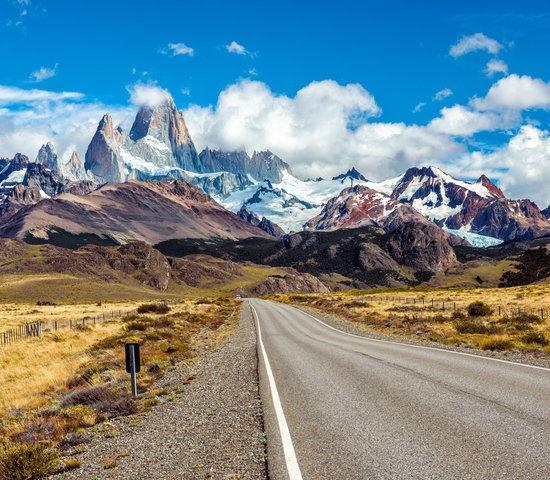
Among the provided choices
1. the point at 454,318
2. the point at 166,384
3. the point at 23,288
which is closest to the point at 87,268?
the point at 23,288

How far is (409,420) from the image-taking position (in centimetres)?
986

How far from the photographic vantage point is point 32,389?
1981 cm

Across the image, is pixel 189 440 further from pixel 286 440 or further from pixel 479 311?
pixel 479 311

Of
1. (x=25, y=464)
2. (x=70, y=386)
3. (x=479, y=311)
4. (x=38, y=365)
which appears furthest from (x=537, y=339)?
(x=38, y=365)

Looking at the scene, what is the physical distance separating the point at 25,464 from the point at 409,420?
6847 mm

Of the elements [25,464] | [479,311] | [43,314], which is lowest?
[479,311]

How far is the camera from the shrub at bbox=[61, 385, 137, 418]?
1308 cm

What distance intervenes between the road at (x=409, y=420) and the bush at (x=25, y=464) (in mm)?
3761

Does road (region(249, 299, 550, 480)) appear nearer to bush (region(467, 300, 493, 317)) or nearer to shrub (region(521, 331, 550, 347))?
shrub (region(521, 331, 550, 347))

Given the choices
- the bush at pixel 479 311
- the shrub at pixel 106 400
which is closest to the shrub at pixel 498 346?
the shrub at pixel 106 400

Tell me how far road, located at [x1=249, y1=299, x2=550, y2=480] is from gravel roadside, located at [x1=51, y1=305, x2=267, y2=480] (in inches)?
18.7

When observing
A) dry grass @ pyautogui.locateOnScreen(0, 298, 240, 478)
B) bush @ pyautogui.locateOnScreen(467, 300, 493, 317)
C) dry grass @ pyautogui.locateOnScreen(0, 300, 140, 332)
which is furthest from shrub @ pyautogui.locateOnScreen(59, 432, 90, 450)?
dry grass @ pyautogui.locateOnScreen(0, 300, 140, 332)

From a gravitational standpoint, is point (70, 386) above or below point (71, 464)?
below

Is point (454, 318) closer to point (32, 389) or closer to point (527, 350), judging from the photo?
point (527, 350)
